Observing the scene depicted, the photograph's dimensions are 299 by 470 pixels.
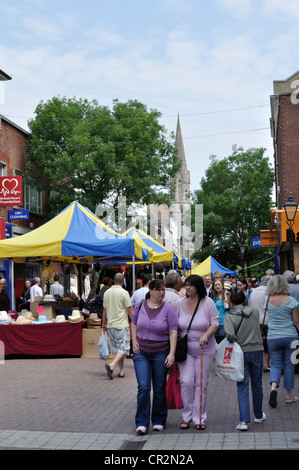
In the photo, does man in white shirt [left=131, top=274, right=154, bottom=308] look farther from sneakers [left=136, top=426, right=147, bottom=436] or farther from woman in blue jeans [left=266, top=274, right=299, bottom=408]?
sneakers [left=136, top=426, right=147, bottom=436]

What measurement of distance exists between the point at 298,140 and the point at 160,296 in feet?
78.0

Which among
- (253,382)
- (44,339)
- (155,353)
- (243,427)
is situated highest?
(155,353)

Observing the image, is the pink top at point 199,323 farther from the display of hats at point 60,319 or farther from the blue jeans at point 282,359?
the display of hats at point 60,319

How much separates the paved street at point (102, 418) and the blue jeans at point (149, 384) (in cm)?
20

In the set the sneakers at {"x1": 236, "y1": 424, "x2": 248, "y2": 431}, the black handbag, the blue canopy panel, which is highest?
the blue canopy panel

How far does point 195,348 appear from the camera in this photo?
21.9 ft

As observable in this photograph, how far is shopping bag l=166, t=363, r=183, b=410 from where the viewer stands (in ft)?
23.6

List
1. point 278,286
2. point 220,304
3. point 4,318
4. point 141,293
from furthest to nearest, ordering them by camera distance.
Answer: point 4,318
point 220,304
point 141,293
point 278,286

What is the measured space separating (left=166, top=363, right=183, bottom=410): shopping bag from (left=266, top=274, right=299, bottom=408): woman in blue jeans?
49.0 inches

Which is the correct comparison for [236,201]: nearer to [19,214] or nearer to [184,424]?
[19,214]

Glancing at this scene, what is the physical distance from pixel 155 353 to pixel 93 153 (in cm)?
2536

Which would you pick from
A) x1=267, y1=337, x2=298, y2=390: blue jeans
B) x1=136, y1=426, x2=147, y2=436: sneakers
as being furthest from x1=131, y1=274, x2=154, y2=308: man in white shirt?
x1=136, y1=426, x2=147, y2=436: sneakers

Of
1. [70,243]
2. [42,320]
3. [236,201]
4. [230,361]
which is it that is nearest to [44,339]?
[42,320]
